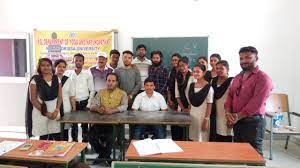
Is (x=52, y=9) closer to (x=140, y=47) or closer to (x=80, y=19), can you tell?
(x=80, y=19)

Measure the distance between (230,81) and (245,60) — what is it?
54 cm

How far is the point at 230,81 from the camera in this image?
333cm

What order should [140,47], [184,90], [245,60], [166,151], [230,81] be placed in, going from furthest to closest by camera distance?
[140,47], [184,90], [230,81], [245,60], [166,151]

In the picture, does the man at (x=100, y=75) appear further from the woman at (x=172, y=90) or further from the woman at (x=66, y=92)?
the woman at (x=172, y=90)

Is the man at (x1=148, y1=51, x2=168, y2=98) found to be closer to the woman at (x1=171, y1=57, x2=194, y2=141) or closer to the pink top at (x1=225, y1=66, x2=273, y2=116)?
the woman at (x1=171, y1=57, x2=194, y2=141)

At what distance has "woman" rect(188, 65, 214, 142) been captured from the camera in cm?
337

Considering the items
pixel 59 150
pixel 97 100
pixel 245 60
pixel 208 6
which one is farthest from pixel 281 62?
pixel 59 150

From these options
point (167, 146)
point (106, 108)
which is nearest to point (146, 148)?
point (167, 146)

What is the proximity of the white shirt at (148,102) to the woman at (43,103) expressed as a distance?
1049mm

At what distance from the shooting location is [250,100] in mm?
2793

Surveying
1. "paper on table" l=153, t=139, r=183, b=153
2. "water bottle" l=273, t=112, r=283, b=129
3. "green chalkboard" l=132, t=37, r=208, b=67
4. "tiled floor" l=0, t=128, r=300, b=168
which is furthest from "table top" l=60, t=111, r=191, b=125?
"water bottle" l=273, t=112, r=283, b=129

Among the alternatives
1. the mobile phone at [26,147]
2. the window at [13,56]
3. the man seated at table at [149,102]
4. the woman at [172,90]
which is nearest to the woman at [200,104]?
the man seated at table at [149,102]

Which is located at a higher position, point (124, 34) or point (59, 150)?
point (124, 34)

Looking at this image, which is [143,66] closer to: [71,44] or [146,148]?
[71,44]
